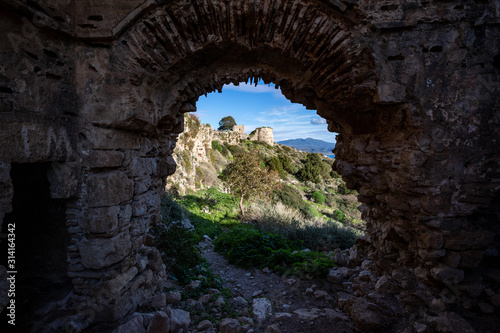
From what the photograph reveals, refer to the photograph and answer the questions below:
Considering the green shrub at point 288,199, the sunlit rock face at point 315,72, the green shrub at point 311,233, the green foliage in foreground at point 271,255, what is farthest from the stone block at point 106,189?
the green shrub at point 288,199

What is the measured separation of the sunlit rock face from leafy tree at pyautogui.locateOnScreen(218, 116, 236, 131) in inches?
1580

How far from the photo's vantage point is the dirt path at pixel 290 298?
10.2ft

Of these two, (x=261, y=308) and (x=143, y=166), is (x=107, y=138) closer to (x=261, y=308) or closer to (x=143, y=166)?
(x=143, y=166)

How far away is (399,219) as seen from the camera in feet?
10.0

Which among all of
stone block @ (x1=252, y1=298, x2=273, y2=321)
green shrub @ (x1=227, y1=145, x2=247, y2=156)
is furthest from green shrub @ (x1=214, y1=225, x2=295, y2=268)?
green shrub @ (x1=227, y1=145, x2=247, y2=156)

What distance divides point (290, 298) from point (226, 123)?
134 ft

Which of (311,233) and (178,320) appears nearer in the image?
(178,320)

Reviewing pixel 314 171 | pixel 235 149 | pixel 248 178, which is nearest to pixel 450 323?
pixel 248 178

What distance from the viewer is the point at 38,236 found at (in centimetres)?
304

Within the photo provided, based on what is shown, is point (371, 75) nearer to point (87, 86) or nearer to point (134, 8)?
point (134, 8)

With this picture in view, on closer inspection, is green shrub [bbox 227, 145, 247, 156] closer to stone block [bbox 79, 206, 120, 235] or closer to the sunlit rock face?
the sunlit rock face

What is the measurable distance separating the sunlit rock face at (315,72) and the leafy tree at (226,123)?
4013 cm

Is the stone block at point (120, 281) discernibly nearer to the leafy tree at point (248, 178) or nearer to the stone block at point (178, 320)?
the stone block at point (178, 320)

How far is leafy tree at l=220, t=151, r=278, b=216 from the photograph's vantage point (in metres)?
11.8
